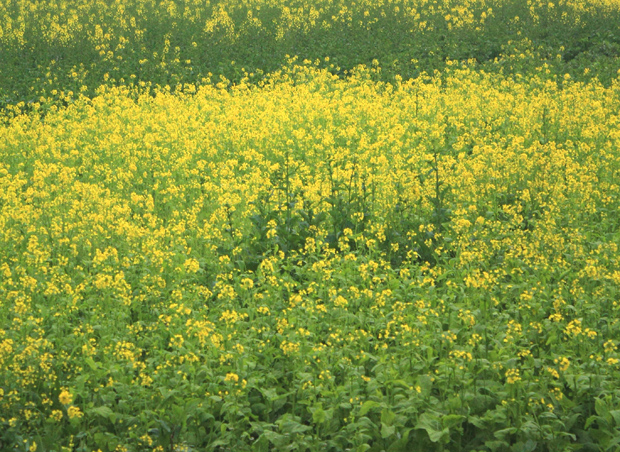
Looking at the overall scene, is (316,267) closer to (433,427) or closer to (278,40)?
(433,427)

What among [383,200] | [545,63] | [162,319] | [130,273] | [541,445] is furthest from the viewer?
[545,63]

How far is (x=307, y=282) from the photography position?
702 cm

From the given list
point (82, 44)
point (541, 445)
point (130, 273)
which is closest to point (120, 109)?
point (82, 44)

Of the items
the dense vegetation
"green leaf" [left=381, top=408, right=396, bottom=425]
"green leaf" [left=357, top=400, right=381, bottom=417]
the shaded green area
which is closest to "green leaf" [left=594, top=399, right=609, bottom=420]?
the dense vegetation

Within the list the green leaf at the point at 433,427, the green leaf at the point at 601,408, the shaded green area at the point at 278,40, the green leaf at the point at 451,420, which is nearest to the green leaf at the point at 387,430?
the green leaf at the point at 433,427

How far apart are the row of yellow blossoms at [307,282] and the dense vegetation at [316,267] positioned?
3 cm

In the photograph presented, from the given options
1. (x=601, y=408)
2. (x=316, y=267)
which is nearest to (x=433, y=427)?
(x=601, y=408)

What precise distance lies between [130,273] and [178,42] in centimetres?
1526

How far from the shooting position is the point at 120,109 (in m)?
14.6

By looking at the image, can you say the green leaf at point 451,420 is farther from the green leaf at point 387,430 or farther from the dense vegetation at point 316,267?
the green leaf at point 387,430

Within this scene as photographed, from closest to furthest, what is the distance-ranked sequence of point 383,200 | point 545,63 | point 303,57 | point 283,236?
point 283,236, point 383,200, point 545,63, point 303,57

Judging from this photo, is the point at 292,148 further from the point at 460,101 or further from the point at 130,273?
the point at 130,273

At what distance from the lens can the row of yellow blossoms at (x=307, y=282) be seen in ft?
16.7

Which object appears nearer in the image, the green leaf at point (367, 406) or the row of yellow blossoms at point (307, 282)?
the green leaf at point (367, 406)
